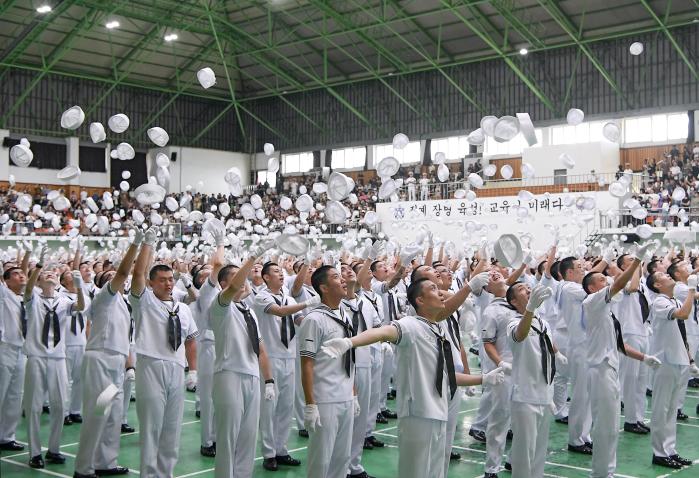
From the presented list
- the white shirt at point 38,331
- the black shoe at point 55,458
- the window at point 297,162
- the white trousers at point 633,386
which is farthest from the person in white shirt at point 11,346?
the window at point 297,162

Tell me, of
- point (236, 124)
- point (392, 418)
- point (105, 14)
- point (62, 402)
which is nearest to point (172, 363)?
point (62, 402)

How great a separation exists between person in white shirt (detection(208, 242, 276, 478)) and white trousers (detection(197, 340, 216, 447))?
197 centimetres

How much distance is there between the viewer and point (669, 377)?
8656mm

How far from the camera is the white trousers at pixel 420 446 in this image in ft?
18.2

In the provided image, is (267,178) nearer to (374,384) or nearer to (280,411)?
(374,384)

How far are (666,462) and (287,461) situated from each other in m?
4.00

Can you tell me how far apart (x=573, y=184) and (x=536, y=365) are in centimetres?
2489

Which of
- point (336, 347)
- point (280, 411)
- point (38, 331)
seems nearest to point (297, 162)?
point (38, 331)

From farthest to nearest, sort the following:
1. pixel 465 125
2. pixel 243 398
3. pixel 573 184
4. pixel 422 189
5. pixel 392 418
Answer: pixel 465 125
pixel 422 189
pixel 573 184
pixel 392 418
pixel 243 398

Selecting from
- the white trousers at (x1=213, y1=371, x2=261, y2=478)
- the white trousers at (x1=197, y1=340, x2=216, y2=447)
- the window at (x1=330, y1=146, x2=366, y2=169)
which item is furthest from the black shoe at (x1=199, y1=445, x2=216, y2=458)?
the window at (x1=330, y1=146, x2=366, y2=169)

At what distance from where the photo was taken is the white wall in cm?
2719

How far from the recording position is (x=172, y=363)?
700 cm

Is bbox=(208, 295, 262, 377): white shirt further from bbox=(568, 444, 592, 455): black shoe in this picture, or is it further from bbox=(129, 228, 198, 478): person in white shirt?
bbox=(568, 444, 592, 455): black shoe

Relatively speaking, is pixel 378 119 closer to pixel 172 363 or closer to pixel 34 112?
pixel 34 112
